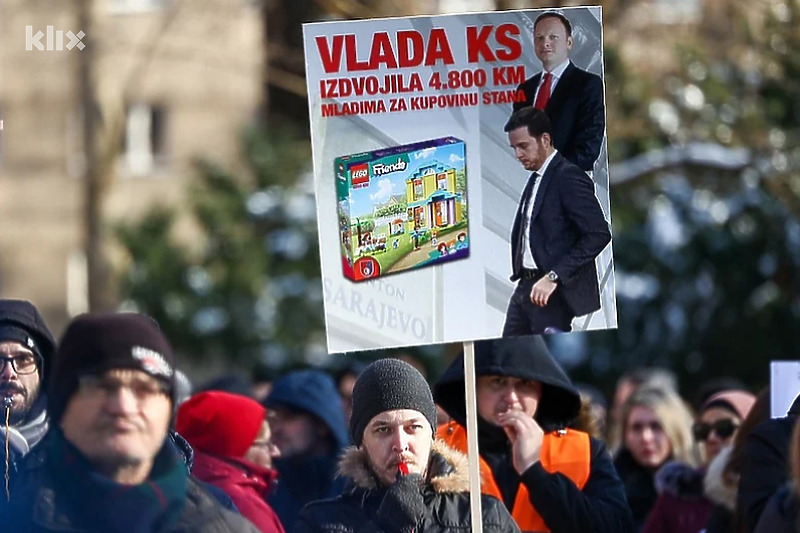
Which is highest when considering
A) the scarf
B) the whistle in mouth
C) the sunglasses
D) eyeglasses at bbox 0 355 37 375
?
eyeglasses at bbox 0 355 37 375

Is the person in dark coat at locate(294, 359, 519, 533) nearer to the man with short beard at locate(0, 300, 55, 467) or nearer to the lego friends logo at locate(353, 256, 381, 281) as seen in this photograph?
the lego friends logo at locate(353, 256, 381, 281)

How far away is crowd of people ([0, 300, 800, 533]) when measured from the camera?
10.6 feet

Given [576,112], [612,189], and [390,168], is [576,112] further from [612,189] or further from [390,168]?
[612,189]

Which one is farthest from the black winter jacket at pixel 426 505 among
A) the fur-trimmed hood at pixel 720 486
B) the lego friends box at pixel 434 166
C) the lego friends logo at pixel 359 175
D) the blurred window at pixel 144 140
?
the blurred window at pixel 144 140

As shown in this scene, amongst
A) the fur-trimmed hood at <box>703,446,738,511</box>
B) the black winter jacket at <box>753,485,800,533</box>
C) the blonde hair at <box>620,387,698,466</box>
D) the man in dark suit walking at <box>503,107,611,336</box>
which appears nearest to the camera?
the black winter jacket at <box>753,485,800,533</box>

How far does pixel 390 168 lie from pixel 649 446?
3319 millimetres

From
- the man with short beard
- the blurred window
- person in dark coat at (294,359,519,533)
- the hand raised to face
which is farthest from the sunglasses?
the blurred window

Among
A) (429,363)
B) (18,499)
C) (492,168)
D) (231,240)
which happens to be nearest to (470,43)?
(492,168)

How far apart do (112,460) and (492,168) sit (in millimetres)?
1726

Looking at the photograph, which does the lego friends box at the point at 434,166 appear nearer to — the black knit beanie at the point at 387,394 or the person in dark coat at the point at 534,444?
the black knit beanie at the point at 387,394

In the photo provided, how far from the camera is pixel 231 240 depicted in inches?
697

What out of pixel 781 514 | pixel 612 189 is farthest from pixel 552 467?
pixel 612 189

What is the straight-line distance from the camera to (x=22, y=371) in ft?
13.9

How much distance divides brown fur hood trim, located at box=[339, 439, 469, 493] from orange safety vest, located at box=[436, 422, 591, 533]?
2.19 ft
